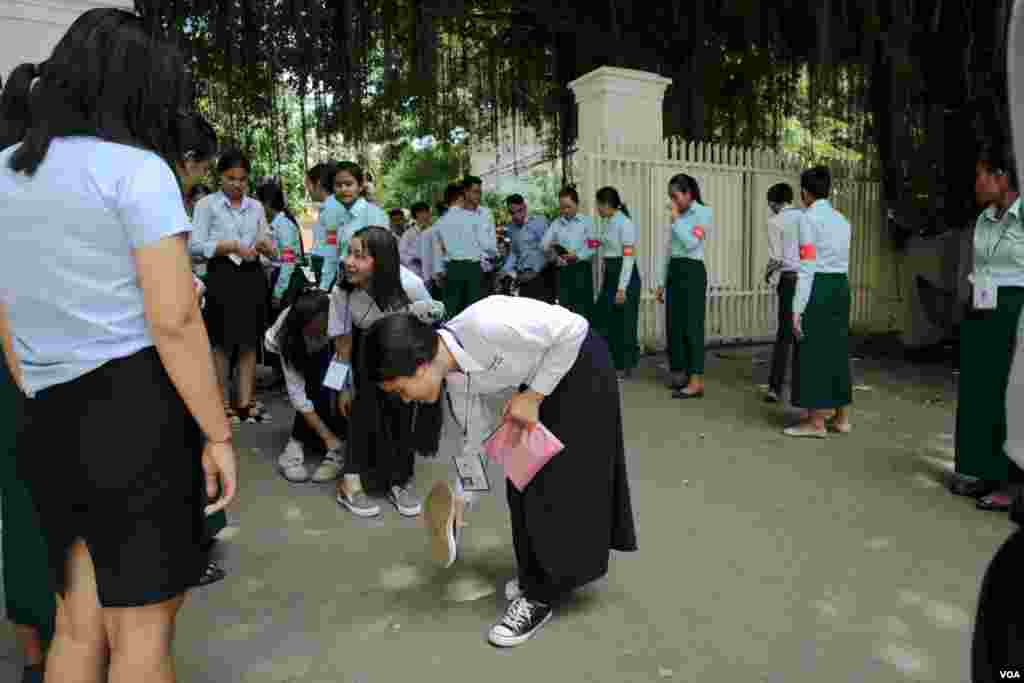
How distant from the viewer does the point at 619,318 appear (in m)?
6.66

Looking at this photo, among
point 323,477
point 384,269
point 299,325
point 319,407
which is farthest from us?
point 319,407

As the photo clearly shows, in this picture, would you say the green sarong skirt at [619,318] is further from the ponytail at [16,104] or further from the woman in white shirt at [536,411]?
the ponytail at [16,104]

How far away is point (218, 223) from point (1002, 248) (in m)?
4.21

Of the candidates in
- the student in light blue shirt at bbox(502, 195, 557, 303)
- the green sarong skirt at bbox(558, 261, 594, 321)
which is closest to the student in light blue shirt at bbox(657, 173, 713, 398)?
the green sarong skirt at bbox(558, 261, 594, 321)

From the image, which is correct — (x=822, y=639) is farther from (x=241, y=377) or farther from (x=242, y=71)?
(x=242, y=71)

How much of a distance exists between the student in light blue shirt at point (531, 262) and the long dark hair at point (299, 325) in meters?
4.12

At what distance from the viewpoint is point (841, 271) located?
459 cm

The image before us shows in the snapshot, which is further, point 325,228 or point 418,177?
point 418,177

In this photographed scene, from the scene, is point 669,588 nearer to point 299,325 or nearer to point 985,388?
point 985,388

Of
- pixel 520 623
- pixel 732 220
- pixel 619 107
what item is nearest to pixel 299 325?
pixel 520 623

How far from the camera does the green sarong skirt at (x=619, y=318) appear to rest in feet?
21.9

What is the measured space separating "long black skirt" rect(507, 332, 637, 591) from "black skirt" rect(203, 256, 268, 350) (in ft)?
9.86

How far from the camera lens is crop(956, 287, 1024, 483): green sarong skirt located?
3512 millimetres

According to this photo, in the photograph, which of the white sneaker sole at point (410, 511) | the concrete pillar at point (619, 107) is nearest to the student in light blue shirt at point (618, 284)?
the concrete pillar at point (619, 107)
